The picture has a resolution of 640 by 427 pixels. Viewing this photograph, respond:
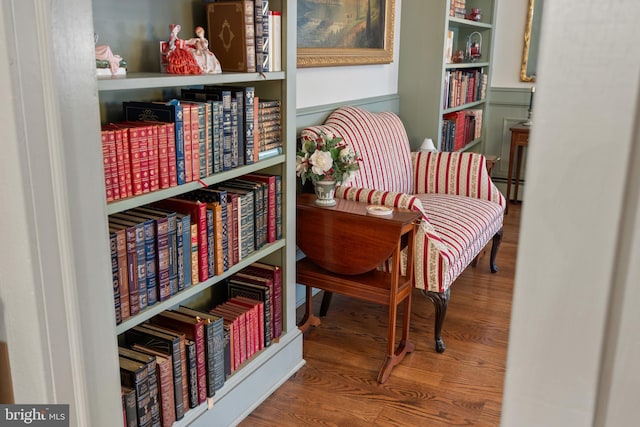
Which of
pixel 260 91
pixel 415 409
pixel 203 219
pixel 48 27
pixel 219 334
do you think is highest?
pixel 48 27

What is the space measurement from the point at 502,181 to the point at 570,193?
5651 millimetres

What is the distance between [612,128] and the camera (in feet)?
1.15

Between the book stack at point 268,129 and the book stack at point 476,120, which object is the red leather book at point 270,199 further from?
the book stack at point 476,120

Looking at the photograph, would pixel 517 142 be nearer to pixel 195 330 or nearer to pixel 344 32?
pixel 344 32

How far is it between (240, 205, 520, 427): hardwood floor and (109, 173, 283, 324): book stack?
0.67m

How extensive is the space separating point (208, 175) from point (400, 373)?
131 centimetres

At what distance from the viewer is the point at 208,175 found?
1.95m

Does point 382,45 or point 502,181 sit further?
point 502,181

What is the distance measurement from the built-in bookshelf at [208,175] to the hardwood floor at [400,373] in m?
0.14

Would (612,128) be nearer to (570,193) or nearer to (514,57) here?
(570,193)

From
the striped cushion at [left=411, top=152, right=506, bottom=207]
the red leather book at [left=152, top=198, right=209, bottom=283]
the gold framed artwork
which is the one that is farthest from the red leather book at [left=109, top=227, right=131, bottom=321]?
the striped cushion at [left=411, top=152, right=506, bottom=207]

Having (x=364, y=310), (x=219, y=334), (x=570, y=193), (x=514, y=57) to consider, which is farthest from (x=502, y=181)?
(x=570, y=193)

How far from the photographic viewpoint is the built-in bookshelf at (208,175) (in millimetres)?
1708

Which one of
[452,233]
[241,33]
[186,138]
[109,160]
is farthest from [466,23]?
[109,160]
